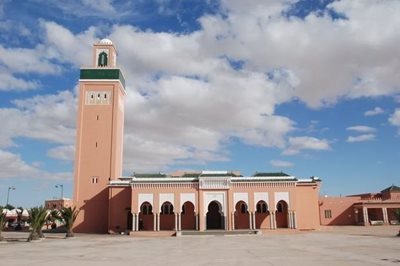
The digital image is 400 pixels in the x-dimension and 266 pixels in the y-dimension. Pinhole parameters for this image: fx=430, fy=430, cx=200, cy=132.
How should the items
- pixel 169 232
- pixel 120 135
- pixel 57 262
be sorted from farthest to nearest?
1. pixel 120 135
2. pixel 169 232
3. pixel 57 262

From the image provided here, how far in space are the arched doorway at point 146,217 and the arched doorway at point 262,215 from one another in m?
9.97

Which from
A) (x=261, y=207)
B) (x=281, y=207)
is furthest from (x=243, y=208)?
(x=281, y=207)

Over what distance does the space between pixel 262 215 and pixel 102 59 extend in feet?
76.0

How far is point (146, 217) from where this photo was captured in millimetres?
41031

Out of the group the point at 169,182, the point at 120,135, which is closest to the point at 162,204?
the point at 169,182

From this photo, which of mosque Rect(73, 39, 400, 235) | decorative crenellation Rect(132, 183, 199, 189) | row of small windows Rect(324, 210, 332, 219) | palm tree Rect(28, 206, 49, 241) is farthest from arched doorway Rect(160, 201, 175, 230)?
row of small windows Rect(324, 210, 332, 219)

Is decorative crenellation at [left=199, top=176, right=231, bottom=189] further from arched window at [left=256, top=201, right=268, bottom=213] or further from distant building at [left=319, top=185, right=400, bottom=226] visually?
distant building at [left=319, top=185, right=400, bottom=226]

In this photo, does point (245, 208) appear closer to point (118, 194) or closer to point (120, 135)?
point (118, 194)

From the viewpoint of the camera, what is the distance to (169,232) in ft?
121

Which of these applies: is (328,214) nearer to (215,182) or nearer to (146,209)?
(215,182)

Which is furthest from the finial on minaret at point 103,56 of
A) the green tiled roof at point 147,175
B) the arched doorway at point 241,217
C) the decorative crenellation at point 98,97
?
the arched doorway at point 241,217

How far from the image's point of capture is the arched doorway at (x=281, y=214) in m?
40.6

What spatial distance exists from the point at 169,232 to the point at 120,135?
13.7 metres

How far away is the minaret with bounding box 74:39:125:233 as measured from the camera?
4238 centimetres
